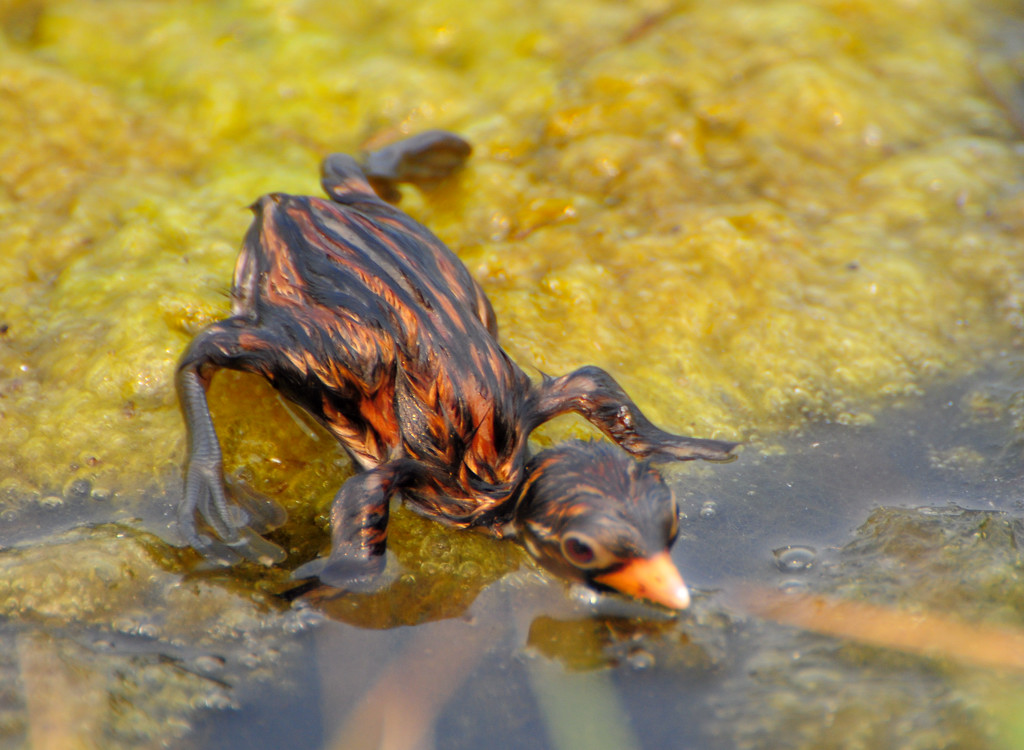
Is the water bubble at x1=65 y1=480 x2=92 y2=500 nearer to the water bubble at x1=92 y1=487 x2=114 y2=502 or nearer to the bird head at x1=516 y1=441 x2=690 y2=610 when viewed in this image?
the water bubble at x1=92 y1=487 x2=114 y2=502

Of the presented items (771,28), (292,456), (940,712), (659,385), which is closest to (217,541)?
(292,456)

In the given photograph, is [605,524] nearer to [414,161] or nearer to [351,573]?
[351,573]

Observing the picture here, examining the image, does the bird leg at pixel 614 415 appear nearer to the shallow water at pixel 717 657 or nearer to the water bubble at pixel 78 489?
the shallow water at pixel 717 657

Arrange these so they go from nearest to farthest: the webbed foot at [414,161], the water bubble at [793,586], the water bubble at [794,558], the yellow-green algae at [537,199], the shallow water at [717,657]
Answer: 1. the shallow water at [717,657]
2. the water bubble at [793,586]
3. the water bubble at [794,558]
4. the yellow-green algae at [537,199]
5. the webbed foot at [414,161]

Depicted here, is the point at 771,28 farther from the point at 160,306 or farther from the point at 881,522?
the point at 160,306

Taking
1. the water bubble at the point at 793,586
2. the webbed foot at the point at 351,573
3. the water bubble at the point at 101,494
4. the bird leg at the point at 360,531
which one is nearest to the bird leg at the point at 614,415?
the water bubble at the point at 793,586

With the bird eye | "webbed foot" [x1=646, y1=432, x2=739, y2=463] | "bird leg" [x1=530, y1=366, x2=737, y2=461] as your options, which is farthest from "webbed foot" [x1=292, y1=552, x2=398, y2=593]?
"webbed foot" [x1=646, y1=432, x2=739, y2=463]

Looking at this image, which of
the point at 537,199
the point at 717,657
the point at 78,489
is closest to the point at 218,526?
the point at 78,489
